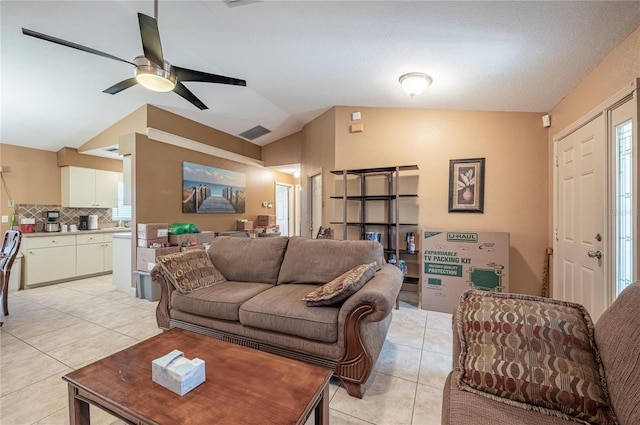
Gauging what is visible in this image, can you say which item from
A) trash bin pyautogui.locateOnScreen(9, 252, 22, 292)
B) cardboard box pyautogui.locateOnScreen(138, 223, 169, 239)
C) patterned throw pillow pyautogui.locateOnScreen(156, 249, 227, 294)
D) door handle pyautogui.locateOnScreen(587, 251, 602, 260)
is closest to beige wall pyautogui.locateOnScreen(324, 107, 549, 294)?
door handle pyautogui.locateOnScreen(587, 251, 602, 260)

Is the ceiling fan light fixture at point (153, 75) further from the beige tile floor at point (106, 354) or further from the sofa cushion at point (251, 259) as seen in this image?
the beige tile floor at point (106, 354)

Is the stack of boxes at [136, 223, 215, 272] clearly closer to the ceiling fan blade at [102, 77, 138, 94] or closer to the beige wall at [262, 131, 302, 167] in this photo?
the ceiling fan blade at [102, 77, 138, 94]

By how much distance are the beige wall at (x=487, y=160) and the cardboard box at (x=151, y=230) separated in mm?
3114

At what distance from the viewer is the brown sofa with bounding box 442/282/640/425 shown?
883 millimetres

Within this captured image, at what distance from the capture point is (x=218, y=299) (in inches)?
88.6

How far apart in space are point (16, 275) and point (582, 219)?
739 cm

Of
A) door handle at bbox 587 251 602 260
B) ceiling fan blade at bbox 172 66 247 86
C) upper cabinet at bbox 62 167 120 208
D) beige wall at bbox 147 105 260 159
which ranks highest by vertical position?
beige wall at bbox 147 105 260 159

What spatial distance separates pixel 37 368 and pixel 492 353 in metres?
3.11

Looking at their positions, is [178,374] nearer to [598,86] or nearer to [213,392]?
[213,392]

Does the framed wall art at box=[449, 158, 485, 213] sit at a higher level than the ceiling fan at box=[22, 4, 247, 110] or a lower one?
lower

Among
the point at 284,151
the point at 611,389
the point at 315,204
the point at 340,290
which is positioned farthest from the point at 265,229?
the point at 611,389

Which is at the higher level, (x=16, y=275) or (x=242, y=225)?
(x=242, y=225)

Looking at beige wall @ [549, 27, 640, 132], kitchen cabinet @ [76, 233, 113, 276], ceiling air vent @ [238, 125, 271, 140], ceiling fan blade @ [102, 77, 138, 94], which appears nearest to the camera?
beige wall @ [549, 27, 640, 132]

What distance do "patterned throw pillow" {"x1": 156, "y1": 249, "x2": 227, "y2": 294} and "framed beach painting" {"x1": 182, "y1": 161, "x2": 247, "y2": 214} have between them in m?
2.24
